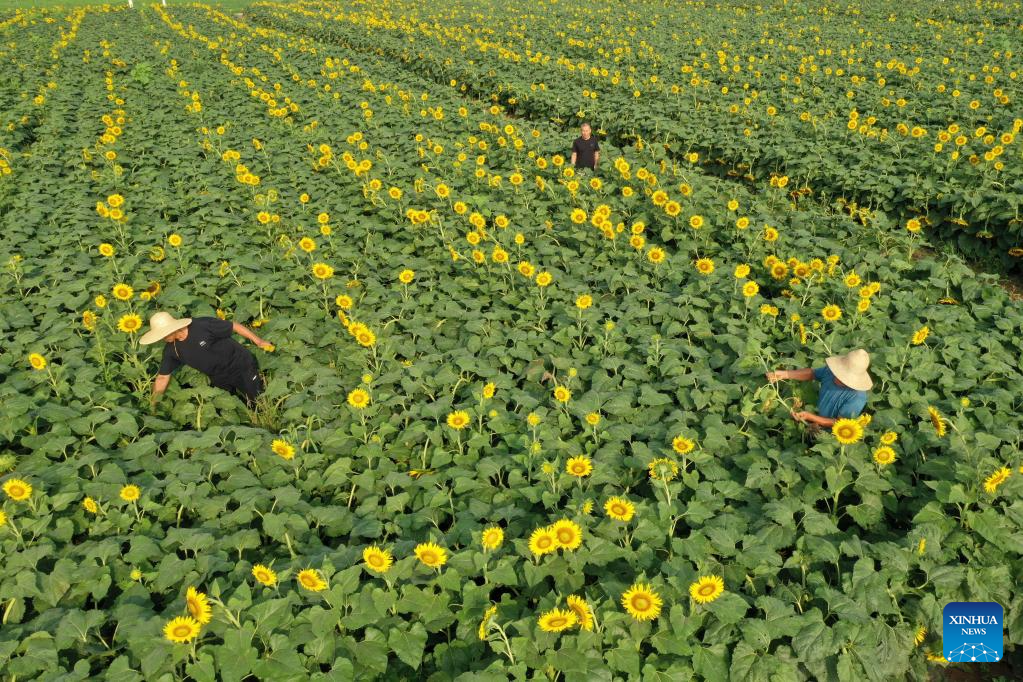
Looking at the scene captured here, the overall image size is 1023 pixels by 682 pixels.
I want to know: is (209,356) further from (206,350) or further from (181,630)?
(181,630)

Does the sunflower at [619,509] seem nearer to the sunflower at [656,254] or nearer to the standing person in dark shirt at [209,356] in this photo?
the standing person in dark shirt at [209,356]

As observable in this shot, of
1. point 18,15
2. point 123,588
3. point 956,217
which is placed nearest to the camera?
point 123,588

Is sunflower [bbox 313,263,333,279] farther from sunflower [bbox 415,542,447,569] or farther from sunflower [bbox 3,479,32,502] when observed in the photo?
sunflower [bbox 415,542,447,569]

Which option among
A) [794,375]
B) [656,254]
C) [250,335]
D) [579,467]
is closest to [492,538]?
[579,467]

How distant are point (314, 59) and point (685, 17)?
15784 mm

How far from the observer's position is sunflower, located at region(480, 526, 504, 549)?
3.33m

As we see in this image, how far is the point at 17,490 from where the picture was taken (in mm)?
3697

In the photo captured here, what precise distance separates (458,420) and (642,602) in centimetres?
199

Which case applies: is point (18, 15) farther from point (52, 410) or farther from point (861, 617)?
point (861, 617)

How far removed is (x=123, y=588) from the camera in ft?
11.0

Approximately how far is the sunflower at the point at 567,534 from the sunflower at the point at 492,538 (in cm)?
30

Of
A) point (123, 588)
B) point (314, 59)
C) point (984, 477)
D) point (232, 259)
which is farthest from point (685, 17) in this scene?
point (123, 588)

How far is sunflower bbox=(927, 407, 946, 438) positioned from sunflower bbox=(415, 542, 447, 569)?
3266 mm

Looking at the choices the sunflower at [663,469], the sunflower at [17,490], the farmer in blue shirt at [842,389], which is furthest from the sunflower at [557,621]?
the sunflower at [17,490]
